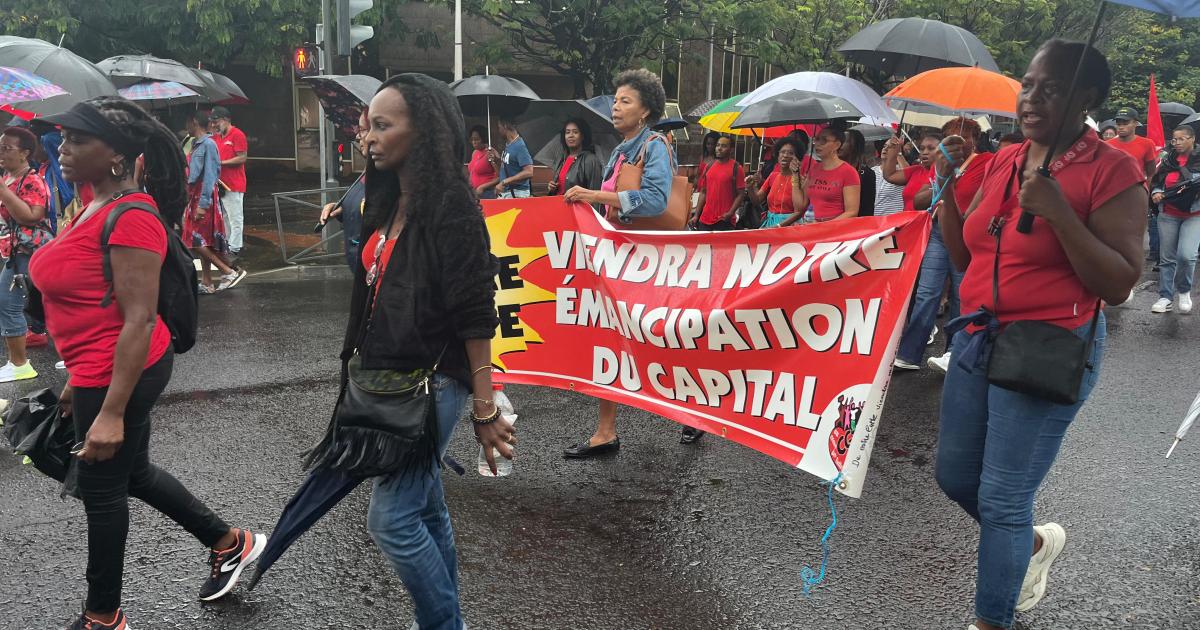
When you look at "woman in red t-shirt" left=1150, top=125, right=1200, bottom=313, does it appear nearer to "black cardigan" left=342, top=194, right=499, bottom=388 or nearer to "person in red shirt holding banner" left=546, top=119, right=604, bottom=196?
"person in red shirt holding banner" left=546, top=119, right=604, bottom=196

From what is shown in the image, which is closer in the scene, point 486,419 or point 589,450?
point 486,419

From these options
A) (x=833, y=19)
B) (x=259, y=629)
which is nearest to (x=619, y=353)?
(x=259, y=629)

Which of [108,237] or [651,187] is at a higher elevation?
[651,187]

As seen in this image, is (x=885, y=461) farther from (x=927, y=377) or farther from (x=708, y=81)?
(x=708, y=81)

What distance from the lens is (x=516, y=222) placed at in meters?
4.82

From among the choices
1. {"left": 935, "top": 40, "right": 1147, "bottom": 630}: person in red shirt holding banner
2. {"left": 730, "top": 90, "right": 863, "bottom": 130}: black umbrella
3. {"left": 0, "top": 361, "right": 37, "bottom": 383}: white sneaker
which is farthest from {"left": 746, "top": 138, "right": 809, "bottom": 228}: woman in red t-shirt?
{"left": 0, "top": 361, "right": 37, "bottom": 383}: white sneaker

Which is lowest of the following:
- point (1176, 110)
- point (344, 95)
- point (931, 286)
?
point (931, 286)

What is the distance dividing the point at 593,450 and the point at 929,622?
2045 millimetres

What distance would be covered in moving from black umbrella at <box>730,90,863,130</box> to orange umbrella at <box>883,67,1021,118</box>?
166 cm

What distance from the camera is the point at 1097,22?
2.52 meters

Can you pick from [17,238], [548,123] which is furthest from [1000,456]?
[548,123]

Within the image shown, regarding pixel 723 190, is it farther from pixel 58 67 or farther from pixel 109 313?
pixel 109 313

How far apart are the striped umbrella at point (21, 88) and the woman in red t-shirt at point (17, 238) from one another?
1.02 ft

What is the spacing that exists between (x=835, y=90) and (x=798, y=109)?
366mm
